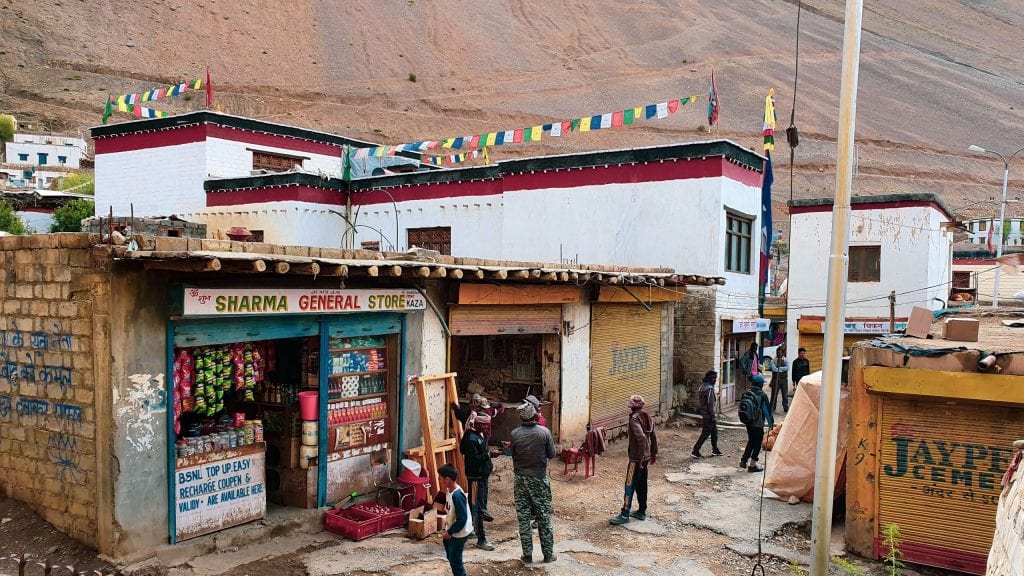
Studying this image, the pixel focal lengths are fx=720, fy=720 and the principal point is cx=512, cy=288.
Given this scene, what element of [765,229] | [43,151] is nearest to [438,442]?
[765,229]

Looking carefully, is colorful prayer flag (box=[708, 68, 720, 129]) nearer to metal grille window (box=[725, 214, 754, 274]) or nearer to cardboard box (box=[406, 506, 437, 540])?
metal grille window (box=[725, 214, 754, 274])

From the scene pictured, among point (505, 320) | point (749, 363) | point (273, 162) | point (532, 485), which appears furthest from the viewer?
point (273, 162)

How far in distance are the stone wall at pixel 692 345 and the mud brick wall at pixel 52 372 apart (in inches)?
493

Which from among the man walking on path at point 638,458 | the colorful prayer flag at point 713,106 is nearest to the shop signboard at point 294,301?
the man walking on path at point 638,458

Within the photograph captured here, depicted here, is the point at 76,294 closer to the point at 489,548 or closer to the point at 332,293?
the point at 332,293

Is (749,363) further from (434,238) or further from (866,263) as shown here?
(434,238)

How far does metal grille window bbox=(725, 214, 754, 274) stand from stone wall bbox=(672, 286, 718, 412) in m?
1.19

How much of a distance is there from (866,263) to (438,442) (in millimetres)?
17842

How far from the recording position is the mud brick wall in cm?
701

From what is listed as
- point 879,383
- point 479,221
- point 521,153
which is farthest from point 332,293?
point 521,153

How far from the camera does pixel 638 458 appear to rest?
9180 mm

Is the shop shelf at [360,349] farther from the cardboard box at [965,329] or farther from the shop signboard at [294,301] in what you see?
the cardboard box at [965,329]

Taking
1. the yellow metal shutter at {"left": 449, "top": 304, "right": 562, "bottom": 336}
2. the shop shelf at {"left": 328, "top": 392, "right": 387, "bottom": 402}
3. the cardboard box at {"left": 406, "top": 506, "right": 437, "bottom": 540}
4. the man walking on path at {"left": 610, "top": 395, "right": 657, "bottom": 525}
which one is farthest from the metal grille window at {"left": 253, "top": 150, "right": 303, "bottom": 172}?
the man walking on path at {"left": 610, "top": 395, "right": 657, "bottom": 525}

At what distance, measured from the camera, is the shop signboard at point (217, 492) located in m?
7.47
